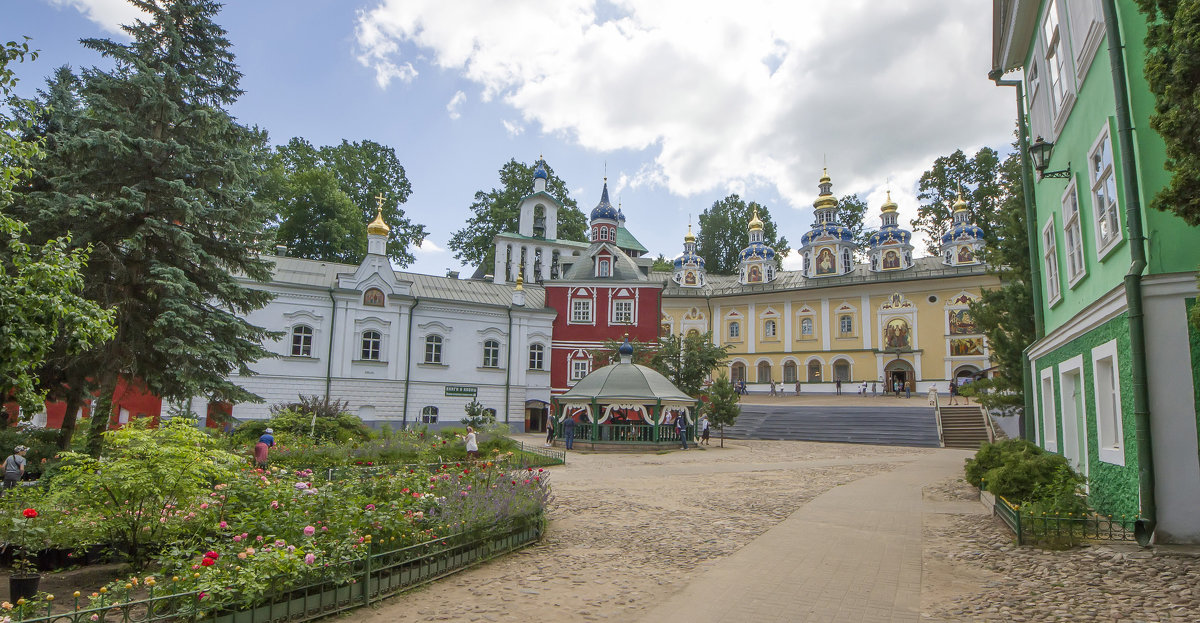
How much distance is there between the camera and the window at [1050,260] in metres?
12.9

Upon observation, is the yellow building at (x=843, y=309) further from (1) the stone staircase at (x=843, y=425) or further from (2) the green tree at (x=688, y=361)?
(2) the green tree at (x=688, y=361)

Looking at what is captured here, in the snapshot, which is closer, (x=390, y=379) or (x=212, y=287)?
(x=212, y=287)

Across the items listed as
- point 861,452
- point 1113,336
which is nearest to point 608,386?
point 861,452

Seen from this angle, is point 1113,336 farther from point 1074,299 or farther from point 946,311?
point 946,311

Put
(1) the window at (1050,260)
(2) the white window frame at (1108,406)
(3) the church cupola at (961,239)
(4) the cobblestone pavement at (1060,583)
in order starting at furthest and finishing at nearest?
(3) the church cupola at (961,239)
(1) the window at (1050,260)
(2) the white window frame at (1108,406)
(4) the cobblestone pavement at (1060,583)

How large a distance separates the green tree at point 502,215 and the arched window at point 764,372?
18582 mm

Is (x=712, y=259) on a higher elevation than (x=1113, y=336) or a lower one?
higher

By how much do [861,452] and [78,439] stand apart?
23.4 metres

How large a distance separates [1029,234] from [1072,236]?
10.2ft

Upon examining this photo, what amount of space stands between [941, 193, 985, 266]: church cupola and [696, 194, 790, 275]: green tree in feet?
68.0

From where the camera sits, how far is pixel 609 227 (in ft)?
142

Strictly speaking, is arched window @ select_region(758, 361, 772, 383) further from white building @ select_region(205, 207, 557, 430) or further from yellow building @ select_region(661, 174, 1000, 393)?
white building @ select_region(205, 207, 557, 430)

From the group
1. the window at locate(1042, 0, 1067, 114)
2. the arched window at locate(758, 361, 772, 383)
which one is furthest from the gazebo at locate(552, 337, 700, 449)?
the arched window at locate(758, 361, 772, 383)

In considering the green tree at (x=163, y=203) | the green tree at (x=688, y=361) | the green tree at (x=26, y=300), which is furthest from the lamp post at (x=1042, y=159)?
the green tree at (x=688, y=361)
